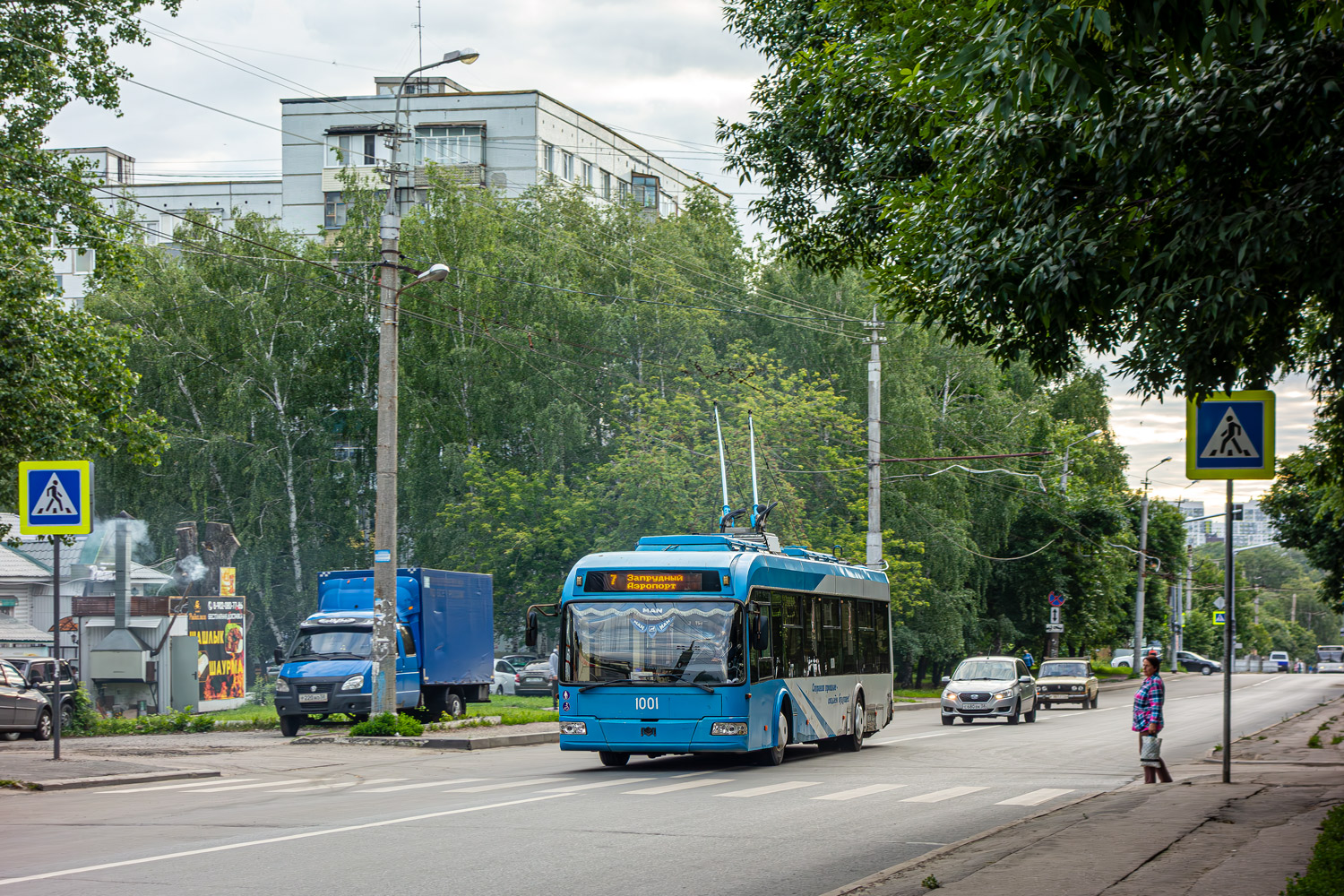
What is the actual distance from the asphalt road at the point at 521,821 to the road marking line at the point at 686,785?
2.0 inches

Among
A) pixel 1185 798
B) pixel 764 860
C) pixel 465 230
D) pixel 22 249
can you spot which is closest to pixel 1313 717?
pixel 1185 798

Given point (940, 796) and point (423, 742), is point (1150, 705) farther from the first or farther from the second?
point (423, 742)

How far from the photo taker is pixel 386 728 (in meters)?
24.1

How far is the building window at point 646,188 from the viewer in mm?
80938

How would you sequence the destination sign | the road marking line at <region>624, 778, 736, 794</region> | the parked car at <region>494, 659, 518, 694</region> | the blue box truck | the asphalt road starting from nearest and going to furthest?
the asphalt road → the road marking line at <region>624, 778, 736, 794</region> → the destination sign → the blue box truck → the parked car at <region>494, 659, 518, 694</region>

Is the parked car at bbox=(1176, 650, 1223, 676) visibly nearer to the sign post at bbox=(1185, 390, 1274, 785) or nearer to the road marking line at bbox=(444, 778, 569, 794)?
the road marking line at bbox=(444, 778, 569, 794)

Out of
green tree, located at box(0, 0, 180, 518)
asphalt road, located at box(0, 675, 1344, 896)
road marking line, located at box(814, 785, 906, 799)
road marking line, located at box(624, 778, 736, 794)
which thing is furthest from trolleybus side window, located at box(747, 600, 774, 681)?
green tree, located at box(0, 0, 180, 518)

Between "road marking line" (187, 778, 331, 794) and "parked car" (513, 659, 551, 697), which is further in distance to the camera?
"parked car" (513, 659, 551, 697)


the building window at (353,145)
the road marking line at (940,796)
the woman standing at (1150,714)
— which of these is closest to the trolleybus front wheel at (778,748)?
the road marking line at (940,796)

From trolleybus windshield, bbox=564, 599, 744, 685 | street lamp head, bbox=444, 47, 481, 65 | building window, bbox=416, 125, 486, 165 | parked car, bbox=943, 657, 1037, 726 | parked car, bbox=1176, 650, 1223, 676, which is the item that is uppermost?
building window, bbox=416, 125, 486, 165

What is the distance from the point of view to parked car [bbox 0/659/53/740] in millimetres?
24266

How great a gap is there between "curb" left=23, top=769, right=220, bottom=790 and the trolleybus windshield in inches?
189

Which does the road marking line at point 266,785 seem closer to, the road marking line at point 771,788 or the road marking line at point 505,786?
the road marking line at point 505,786

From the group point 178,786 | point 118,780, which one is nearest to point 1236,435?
point 178,786
